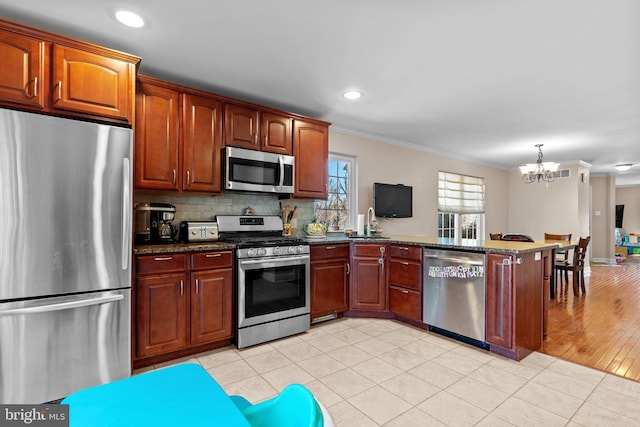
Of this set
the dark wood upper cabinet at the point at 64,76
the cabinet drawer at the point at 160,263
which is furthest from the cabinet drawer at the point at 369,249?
the dark wood upper cabinet at the point at 64,76

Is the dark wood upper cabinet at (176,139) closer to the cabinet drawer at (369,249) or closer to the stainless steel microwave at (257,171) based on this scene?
the stainless steel microwave at (257,171)

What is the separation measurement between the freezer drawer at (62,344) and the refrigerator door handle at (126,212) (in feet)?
0.83

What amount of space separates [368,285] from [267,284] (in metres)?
1.30

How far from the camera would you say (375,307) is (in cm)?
376

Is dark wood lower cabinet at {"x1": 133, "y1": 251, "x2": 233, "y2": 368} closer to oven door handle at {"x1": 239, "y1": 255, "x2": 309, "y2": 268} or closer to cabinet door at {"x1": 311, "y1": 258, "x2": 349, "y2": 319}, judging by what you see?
oven door handle at {"x1": 239, "y1": 255, "x2": 309, "y2": 268}

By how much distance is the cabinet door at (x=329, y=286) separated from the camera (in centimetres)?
349

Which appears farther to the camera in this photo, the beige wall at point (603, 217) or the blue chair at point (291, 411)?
the beige wall at point (603, 217)

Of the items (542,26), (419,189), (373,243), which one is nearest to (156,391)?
(542,26)

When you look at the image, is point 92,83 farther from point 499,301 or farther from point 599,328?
point 599,328

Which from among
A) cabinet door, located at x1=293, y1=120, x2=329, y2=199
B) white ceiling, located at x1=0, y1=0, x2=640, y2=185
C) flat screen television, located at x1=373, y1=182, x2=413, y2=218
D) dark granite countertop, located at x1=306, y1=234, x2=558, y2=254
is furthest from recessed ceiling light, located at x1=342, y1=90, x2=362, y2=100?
flat screen television, located at x1=373, y1=182, x2=413, y2=218

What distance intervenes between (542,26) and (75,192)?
330 cm

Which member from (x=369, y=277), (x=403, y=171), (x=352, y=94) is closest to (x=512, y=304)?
(x=369, y=277)

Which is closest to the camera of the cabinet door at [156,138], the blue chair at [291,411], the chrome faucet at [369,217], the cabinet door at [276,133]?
the blue chair at [291,411]

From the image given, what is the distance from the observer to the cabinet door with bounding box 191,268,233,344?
273 centimetres
